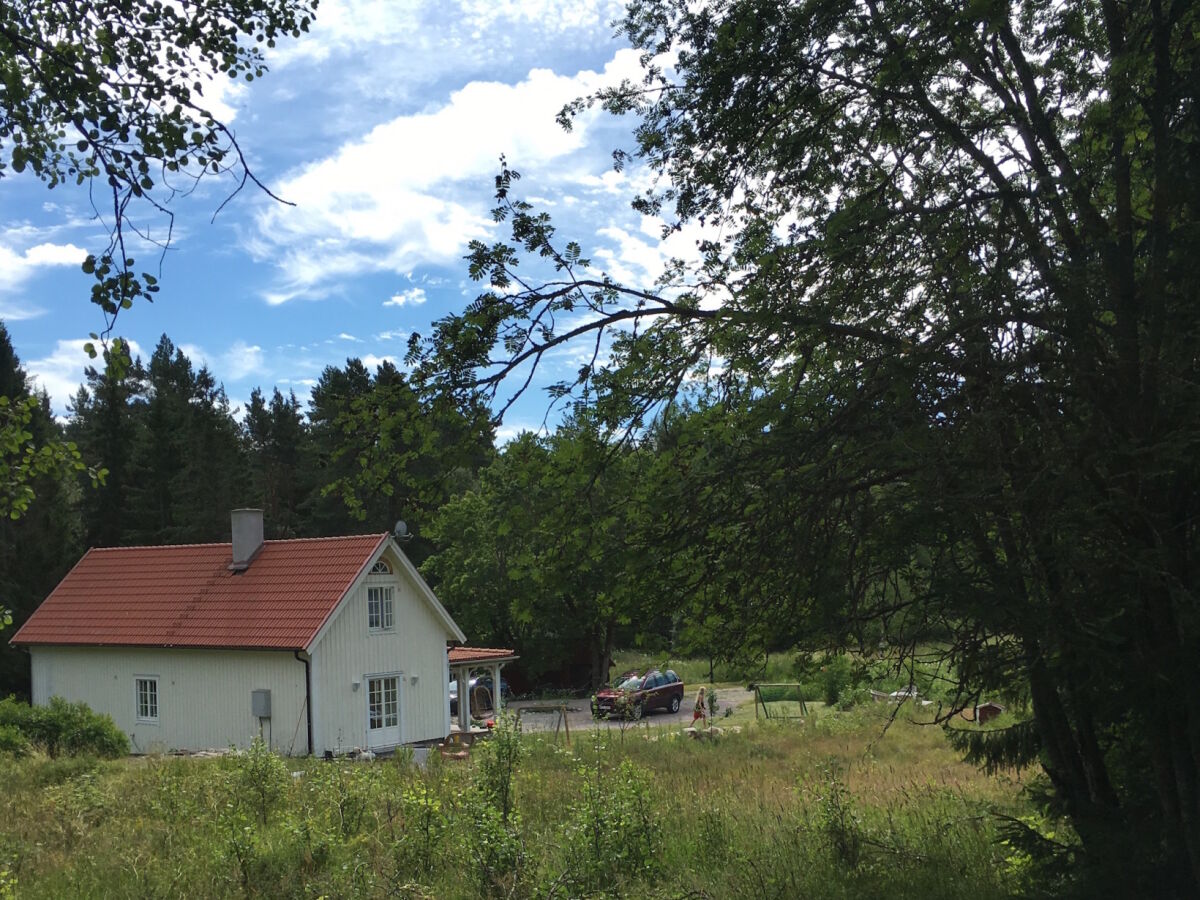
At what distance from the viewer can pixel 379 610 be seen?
25359 mm

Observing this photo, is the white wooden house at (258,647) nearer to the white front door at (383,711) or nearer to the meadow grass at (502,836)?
the white front door at (383,711)

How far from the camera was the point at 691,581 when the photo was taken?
5.86m

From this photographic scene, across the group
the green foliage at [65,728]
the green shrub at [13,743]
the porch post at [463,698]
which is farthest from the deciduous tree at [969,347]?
the porch post at [463,698]

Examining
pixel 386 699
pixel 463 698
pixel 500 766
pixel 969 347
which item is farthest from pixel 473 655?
pixel 969 347

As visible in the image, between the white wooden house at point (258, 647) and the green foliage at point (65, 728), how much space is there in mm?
2990

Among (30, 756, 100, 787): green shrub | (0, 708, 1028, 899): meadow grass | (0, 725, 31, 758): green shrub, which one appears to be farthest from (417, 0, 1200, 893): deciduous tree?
(0, 725, 31, 758): green shrub

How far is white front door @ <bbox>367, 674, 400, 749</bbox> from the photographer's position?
2448cm

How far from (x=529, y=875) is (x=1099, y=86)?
6.11m

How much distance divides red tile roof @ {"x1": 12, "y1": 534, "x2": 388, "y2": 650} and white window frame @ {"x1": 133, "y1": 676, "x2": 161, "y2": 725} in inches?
39.5

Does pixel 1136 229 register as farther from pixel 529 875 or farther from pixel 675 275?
pixel 529 875

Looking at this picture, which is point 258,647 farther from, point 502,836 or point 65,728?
point 502,836

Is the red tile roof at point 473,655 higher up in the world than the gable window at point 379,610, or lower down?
lower down

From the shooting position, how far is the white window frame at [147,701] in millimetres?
25062

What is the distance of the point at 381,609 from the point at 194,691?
5.02 m
